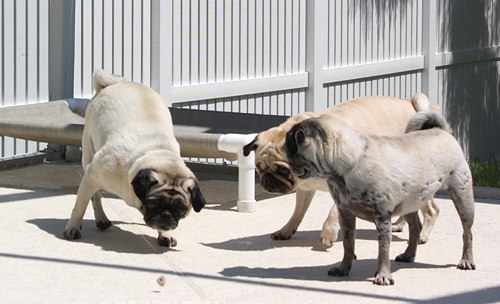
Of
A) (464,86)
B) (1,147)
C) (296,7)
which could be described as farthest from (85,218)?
(464,86)

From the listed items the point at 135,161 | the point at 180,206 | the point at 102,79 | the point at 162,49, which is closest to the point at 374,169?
the point at 180,206

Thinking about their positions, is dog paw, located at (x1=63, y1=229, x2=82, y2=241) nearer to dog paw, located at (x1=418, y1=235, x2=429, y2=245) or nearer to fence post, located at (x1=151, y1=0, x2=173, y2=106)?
dog paw, located at (x1=418, y1=235, x2=429, y2=245)

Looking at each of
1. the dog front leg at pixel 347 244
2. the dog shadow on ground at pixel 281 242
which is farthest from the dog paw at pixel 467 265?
the dog shadow on ground at pixel 281 242

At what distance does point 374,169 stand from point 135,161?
175 cm

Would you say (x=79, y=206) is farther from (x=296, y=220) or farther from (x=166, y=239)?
(x=296, y=220)

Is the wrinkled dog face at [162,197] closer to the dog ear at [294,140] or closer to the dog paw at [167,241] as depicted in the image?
the dog paw at [167,241]

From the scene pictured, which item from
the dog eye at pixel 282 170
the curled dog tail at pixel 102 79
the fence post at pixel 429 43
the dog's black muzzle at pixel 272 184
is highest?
the fence post at pixel 429 43

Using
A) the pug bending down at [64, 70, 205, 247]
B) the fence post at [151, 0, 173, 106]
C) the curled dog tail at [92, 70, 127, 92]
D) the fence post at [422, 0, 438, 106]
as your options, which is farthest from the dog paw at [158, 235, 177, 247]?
the fence post at [422, 0, 438, 106]

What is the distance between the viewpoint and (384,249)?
13.4 feet

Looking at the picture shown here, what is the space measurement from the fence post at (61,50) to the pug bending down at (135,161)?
2.74 meters

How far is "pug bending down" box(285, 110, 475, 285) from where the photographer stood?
13.0 ft

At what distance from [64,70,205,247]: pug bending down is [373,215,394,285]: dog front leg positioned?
1.24 metres

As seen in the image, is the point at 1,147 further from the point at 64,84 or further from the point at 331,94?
the point at 331,94

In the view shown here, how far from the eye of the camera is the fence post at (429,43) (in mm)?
13406
